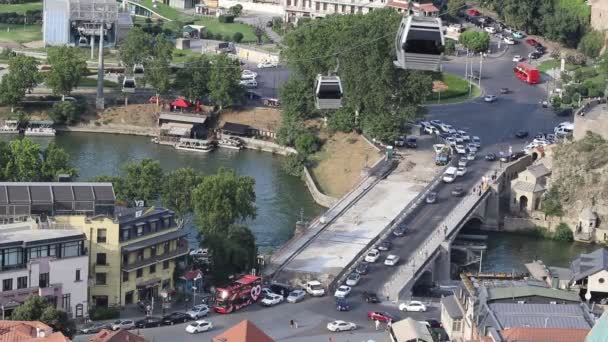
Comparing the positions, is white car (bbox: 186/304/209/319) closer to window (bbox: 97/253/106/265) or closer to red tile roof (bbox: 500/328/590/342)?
window (bbox: 97/253/106/265)

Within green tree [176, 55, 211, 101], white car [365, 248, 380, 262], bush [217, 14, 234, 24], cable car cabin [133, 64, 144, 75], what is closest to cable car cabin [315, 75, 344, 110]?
white car [365, 248, 380, 262]

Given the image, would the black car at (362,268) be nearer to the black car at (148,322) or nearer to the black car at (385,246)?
the black car at (385,246)

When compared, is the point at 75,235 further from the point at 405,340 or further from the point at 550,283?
the point at 550,283

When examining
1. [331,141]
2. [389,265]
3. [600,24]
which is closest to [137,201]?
[389,265]

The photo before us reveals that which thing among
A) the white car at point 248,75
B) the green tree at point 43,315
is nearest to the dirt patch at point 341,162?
the white car at point 248,75

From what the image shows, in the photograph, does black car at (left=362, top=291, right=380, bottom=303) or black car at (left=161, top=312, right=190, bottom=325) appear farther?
black car at (left=362, top=291, right=380, bottom=303)

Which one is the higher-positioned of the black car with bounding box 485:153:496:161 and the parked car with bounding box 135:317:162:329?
the black car with bounding box 485:153:496:161
